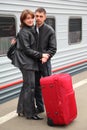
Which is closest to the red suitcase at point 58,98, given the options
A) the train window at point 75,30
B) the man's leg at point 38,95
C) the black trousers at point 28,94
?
the black trousers at point 28,94

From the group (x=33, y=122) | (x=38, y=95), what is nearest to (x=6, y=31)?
(x=38, y=95)

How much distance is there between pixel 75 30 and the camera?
7.63m

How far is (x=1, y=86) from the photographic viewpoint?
5340 millimetres

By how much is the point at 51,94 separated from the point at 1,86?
1273 millimetres

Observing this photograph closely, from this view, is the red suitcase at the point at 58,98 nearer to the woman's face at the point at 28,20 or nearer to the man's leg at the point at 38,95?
the man's leg at the point at 38,95

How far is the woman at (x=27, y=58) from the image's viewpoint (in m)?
4.45

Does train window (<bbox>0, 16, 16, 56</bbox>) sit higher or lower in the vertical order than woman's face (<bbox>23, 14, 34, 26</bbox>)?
lower

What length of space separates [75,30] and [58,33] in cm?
92

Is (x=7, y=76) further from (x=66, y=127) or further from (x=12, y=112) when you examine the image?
(x=66, y=127)

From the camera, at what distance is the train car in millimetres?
5340

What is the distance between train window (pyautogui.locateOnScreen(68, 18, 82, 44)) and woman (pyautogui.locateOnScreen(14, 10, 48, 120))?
2981 millimetres

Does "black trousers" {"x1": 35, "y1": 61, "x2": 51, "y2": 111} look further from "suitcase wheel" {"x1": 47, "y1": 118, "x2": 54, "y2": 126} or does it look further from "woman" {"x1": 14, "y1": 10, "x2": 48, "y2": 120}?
"suitcase wheel" {"x1": 47, "y1": 118, "x2": 54, "y2": 126}

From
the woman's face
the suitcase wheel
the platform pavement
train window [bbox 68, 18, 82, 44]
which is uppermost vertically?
the woman's face

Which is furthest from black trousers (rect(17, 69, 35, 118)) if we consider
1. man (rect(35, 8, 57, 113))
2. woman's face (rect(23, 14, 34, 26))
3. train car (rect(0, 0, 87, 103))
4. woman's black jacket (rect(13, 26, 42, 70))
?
train car (rect(0, 0, 87, 103))
